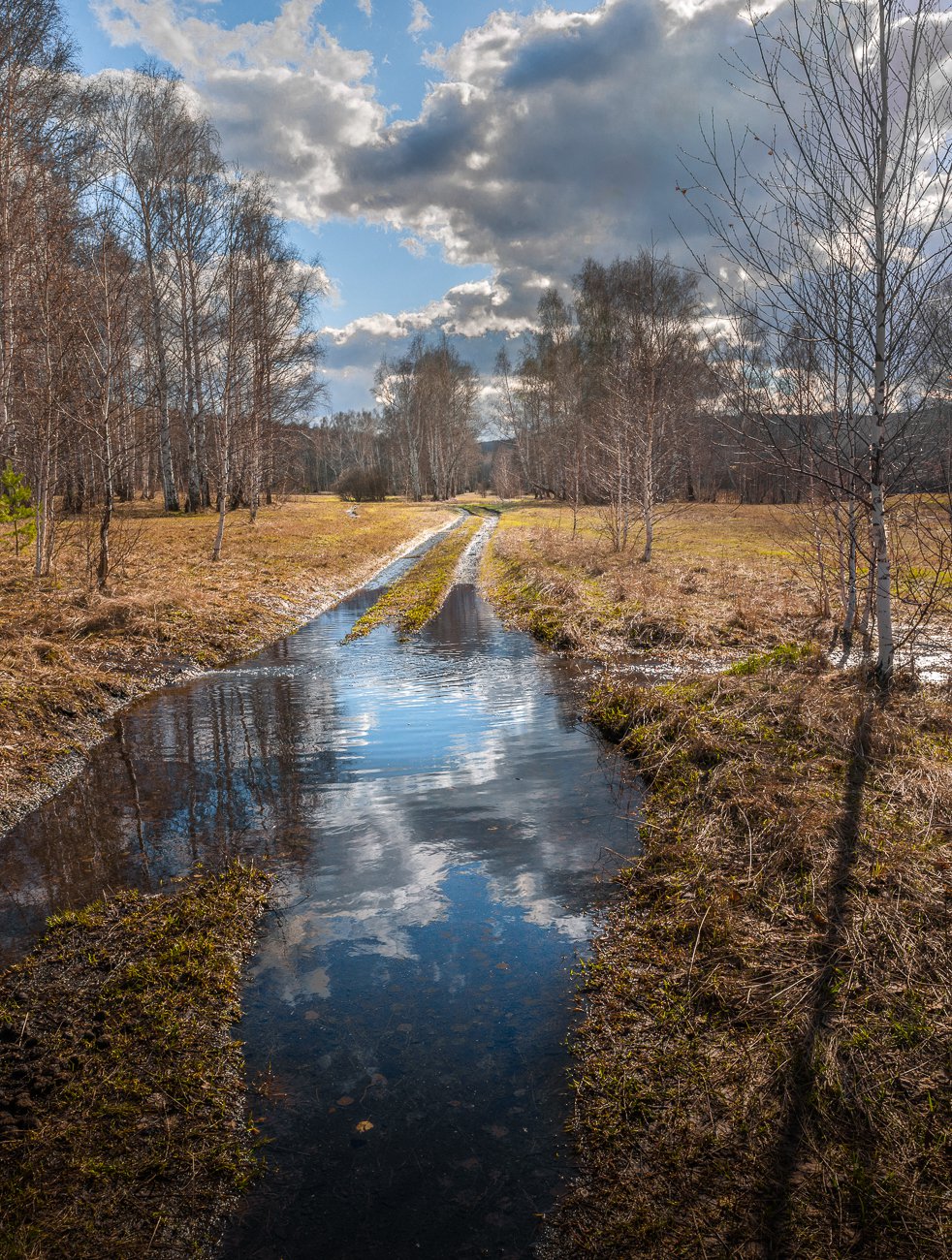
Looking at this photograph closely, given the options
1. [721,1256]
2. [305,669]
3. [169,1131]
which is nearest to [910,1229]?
[721,1256]

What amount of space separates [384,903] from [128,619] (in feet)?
29.7

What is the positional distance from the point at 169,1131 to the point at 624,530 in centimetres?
1955

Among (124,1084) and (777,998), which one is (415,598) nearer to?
(777,998)

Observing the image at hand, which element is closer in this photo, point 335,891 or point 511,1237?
point 511,1237

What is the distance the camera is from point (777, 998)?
359cm

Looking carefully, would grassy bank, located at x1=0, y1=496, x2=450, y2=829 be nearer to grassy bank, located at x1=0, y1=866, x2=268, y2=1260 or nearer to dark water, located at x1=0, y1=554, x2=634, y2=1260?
dark water, located at x1=0, y1=554, x2=634, y2=1260

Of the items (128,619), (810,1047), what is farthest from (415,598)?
(810,1047)

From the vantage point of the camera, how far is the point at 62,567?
52.3ft

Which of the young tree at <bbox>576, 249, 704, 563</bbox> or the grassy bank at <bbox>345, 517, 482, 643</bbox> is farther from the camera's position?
the young tree at <bbox>576, 249, 704, 563</bbox>

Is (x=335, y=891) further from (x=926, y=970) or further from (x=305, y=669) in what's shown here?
(x=305, y=669)

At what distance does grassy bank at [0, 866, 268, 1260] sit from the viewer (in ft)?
8.64

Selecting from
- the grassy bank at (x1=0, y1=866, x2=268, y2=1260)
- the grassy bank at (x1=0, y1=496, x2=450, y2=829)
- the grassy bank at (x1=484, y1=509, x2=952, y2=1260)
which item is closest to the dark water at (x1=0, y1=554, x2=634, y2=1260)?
the grassy bank at (x1=0, y1=866, x2=268, y2=1260)

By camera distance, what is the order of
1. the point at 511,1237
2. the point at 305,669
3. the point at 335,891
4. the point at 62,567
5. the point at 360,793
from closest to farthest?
the point at 511,1237 → the point at 335,891 → the point at 360,793 → the point at 305,669 → the point at 62,567

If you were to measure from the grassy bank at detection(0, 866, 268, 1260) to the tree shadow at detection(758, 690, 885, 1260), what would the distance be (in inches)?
73.8
